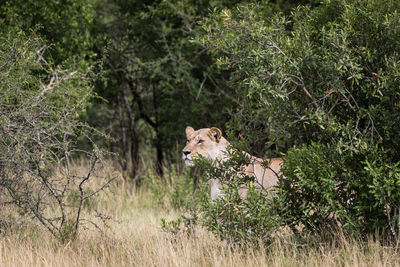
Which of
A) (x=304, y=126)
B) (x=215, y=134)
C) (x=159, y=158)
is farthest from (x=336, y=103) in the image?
(x=159, y=158)

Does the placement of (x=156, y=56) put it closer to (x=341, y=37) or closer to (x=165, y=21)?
(x=165, y=21)

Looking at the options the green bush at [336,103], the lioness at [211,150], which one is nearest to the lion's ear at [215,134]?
the lioness at [211,150]

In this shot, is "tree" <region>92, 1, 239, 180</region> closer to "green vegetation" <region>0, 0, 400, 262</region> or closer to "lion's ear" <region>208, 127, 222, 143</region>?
"lion's ear" <region>208, 127, 222, 143</region>

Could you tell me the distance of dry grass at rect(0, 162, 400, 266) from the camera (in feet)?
19.7

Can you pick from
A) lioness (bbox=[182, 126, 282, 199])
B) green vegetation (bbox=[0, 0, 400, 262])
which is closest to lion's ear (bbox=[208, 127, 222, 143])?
lioness (bbox=[182, 126, 282, 199])

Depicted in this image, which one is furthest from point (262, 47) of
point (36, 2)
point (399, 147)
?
point (36, 2)

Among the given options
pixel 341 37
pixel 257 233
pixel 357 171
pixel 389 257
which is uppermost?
pixel 341 37

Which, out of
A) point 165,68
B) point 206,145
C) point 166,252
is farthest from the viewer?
point 165,68

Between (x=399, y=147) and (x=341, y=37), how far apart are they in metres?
1.34

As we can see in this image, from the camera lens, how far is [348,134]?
610 cm

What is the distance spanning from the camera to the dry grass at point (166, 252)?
19.7 ft

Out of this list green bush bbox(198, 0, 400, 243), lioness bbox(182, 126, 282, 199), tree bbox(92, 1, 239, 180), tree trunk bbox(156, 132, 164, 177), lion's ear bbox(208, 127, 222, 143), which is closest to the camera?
green bush bbox(198, 0, 400, 243)

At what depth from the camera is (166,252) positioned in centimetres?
636

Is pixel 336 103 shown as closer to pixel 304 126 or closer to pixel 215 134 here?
pixel 304 126
